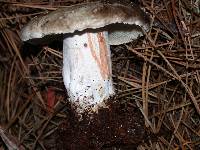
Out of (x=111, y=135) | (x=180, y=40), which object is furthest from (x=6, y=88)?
(x=180, y=40)

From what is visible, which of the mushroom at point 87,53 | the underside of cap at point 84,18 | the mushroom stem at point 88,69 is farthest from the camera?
the mushroom stem at point 88,69

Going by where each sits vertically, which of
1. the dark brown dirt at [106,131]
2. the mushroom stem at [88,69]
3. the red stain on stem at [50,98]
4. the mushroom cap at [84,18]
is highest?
the mushroom cap at [84,18]

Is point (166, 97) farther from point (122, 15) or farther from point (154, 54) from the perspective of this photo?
point (122, 15)

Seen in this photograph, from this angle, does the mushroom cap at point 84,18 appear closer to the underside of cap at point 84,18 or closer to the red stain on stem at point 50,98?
the underside of cap at point 84,18

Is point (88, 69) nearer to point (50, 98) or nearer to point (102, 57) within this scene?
point (102, 57)

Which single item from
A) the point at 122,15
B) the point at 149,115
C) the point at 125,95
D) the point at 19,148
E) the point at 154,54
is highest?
the point at 122,15

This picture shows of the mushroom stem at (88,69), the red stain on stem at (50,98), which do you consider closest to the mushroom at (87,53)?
the mushroom stem at (88,69)
